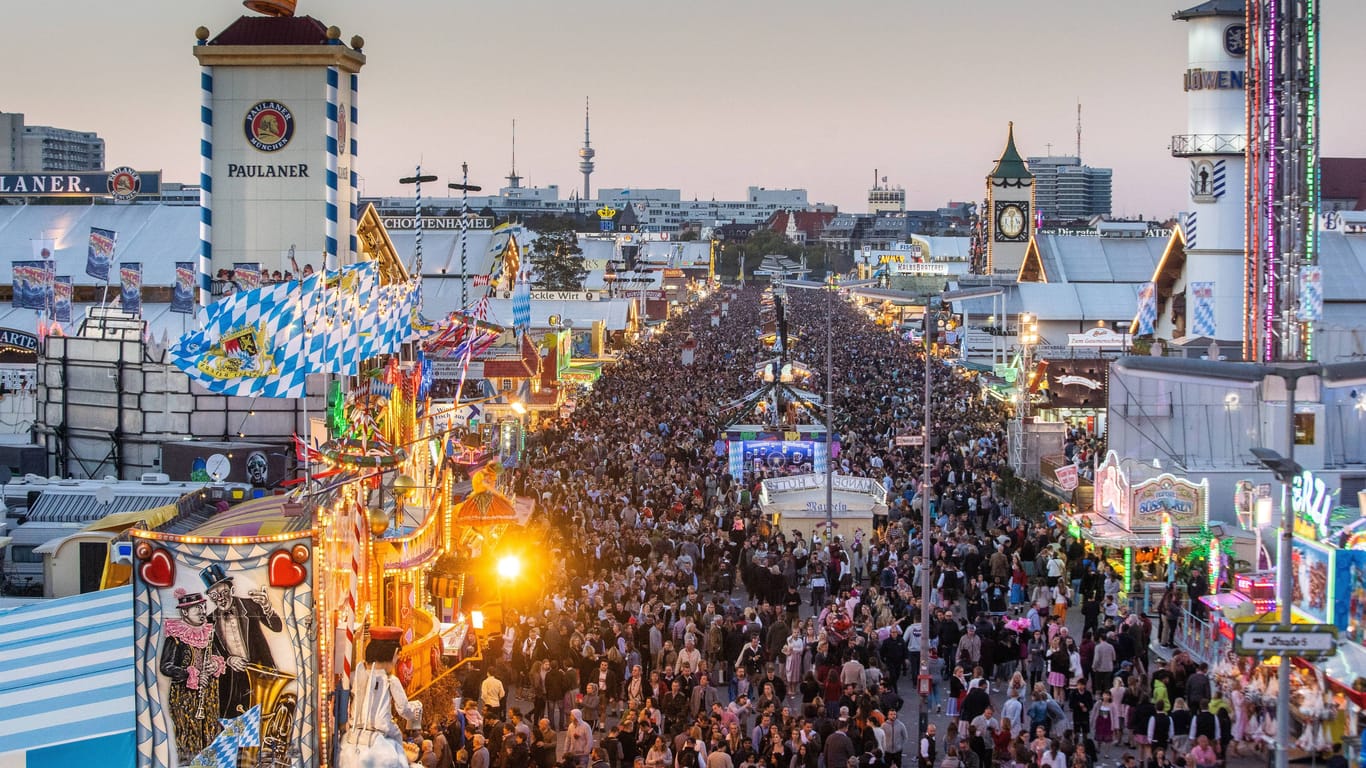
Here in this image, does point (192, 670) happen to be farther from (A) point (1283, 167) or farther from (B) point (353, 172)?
(A) point (1283, 167)

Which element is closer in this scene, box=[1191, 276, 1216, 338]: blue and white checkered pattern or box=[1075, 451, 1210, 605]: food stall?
box=[1075, 451, 1210, 605]: food stall

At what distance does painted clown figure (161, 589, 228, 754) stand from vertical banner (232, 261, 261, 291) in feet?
44.2

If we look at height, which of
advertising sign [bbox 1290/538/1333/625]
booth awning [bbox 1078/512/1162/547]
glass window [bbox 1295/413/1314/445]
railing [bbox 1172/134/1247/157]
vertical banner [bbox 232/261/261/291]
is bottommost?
booth awning [bbox 1078/512/1162/547]

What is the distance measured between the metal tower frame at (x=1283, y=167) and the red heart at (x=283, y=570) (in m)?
23.3

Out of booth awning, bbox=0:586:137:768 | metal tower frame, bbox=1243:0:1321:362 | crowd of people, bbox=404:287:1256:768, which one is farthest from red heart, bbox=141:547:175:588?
metal tower frame, bbox=1243:0:1321:362

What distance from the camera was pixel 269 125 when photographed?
83.3 feet

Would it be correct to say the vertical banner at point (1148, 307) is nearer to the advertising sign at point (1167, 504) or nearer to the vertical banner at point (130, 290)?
the advertising sign at point (1167, 504)

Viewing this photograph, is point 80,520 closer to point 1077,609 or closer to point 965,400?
point 1077,609

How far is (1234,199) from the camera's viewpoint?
39.0 meters

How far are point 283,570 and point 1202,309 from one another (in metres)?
31.8

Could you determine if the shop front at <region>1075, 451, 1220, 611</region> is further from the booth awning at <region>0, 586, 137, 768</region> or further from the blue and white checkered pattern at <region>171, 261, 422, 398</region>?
the booth awning at <region>0, 586, 137, 768</region>

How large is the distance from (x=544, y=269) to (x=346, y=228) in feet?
231

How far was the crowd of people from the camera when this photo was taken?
14.8 meters

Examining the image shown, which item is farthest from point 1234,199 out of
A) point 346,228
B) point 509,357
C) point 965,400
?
point 346,228
